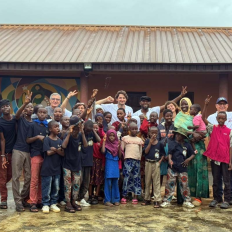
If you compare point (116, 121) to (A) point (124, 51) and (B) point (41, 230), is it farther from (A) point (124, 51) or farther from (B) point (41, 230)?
(A) point (124, 51)

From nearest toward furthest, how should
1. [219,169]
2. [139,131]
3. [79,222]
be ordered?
[79,222] → [219,169] → [139,131]

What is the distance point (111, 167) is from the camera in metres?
5.31

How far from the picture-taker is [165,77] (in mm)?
10336

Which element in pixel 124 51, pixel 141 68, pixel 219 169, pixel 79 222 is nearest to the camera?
pixel 79 222

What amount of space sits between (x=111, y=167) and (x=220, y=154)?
1631 millimetres

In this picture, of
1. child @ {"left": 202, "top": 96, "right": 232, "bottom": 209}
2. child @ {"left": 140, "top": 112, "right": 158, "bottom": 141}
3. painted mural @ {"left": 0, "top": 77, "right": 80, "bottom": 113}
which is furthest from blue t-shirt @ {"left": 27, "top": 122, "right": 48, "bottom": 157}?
painted mural @ {"left": 0, "top": 77, "right": 80, "bottom": 113}

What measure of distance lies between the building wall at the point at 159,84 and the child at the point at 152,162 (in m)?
5.11

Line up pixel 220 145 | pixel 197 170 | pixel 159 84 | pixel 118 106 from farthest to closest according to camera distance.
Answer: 1. pixel 159 84
2. pixel 118 106
3. pixel 197 170
4. pixel 220 145

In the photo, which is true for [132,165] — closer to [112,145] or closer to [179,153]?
[112,145]

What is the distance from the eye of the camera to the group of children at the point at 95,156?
485 cm

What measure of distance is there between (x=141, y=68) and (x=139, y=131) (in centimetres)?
358

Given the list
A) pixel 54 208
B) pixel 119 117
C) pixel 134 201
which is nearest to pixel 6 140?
pixel 54 208

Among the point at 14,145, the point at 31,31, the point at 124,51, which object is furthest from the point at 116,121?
the point at 31,31

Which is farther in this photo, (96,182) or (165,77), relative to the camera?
(165,77)
